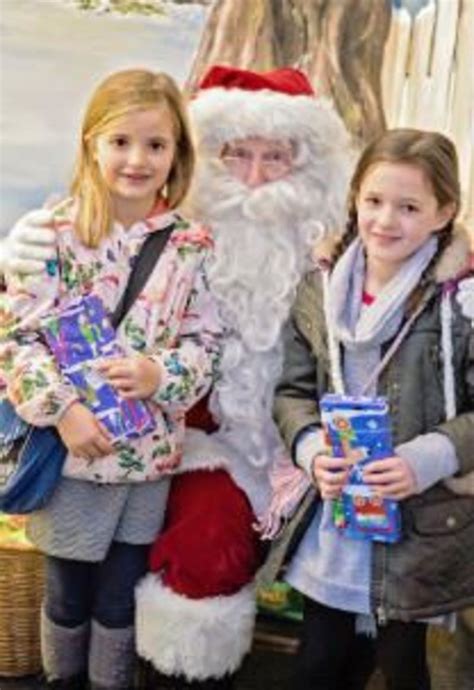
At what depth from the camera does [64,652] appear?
1.87m

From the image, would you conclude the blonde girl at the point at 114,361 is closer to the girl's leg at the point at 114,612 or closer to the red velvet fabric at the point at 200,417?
the girl's leg at the point at 114,612

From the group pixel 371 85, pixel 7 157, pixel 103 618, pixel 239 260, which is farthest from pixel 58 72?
pixel 103 618

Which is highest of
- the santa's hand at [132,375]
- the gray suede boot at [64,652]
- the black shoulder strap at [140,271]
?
the black shoulder strap at [140,271]

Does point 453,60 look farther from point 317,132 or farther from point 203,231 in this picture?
point 203,231

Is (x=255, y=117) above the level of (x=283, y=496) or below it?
above

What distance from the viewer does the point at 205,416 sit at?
6.56ft

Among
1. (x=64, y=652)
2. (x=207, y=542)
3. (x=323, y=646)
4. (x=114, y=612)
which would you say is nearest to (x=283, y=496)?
(x=207, y=542)

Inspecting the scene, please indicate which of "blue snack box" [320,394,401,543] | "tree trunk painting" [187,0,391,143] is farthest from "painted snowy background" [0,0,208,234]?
"blue snack box" [320,394,401,543]

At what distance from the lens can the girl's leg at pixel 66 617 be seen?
1.84 meters

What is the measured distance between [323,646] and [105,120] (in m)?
1.02

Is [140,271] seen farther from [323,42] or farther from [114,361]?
[323,42]

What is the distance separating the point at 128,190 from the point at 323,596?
0.80 meters

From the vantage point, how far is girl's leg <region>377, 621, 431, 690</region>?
5.44ft

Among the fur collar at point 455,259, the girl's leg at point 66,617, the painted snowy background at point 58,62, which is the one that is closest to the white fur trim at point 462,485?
the fur collar at point 455,259
